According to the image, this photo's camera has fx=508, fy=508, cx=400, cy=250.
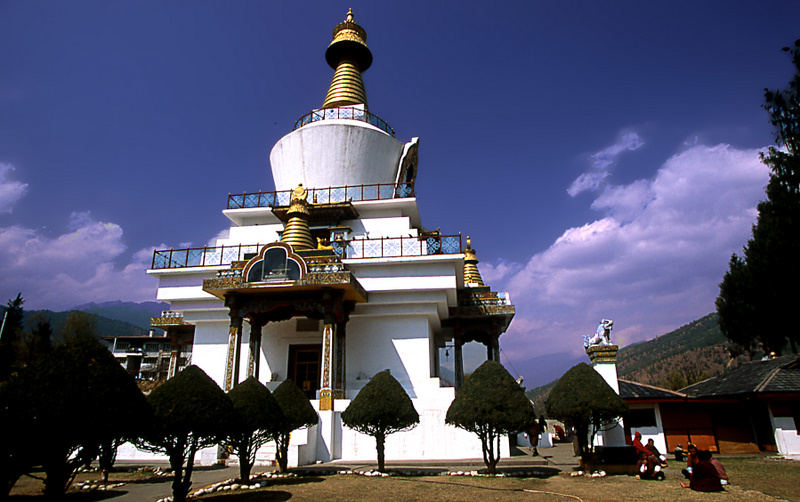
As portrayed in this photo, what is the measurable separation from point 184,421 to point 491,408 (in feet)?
21.8

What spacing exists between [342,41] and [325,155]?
9346 mm

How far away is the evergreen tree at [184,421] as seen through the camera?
331 inches

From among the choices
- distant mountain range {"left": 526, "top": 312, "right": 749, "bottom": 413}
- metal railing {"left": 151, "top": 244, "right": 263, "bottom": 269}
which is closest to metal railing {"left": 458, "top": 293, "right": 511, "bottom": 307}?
metal railing {"left": 151, "top": 244, "right": 263, "bottom": 269}

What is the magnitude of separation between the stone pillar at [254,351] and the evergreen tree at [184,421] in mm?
9439

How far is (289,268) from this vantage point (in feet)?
59.9

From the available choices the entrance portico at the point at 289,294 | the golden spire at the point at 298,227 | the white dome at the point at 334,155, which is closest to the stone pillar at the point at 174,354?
the entrance portico at the point at 289,294

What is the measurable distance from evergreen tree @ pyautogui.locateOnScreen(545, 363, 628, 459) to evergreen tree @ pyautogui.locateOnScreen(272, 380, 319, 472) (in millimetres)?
6108

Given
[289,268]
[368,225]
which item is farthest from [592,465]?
[368,225]

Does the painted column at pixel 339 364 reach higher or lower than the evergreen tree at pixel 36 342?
lower

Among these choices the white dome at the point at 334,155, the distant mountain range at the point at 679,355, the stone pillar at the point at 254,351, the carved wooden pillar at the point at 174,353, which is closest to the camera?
the stone pillar at the point at 254,351

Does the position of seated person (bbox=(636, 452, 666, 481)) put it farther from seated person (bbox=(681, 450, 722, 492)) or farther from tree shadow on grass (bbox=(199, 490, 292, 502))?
tree shadow on grass (bbox=(199, 490, 292, 502))

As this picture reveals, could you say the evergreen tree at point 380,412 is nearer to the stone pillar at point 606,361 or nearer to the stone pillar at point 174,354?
the stone pillar at point 606,361

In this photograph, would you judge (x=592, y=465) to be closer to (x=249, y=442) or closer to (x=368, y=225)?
(x=249, y=442)

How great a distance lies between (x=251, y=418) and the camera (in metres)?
10.7
